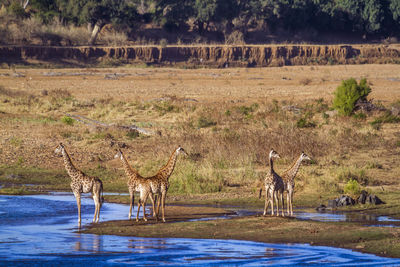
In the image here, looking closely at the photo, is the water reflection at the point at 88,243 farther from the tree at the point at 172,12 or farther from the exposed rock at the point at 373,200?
the tree at the point at 172,12

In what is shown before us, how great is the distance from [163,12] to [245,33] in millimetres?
A: 11339

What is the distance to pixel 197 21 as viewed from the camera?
316ft

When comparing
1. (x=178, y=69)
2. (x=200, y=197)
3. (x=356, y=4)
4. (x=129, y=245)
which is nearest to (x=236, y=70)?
(x=178, y=69)

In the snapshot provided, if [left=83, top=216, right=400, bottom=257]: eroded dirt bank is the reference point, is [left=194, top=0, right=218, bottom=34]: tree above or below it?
above

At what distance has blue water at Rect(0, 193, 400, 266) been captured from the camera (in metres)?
12.3

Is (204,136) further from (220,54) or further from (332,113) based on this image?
(220,54)

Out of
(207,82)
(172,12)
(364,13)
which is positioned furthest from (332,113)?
(364,13)

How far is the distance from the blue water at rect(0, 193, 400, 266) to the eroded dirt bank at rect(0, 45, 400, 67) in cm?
6120

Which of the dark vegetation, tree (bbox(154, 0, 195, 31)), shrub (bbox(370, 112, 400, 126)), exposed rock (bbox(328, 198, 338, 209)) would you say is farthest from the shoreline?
tree (bbox(154, 0, 195, 31))

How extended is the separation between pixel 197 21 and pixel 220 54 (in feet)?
38.2

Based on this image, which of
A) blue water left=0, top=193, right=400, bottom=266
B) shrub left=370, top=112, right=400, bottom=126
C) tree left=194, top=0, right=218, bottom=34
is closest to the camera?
blue water left=0, top=193, right=400, bottom=266

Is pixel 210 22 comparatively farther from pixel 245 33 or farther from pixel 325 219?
pixel 325 219

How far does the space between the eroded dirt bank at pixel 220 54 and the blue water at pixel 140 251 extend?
61199 mm

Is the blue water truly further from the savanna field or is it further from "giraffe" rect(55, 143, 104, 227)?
the savanna field
